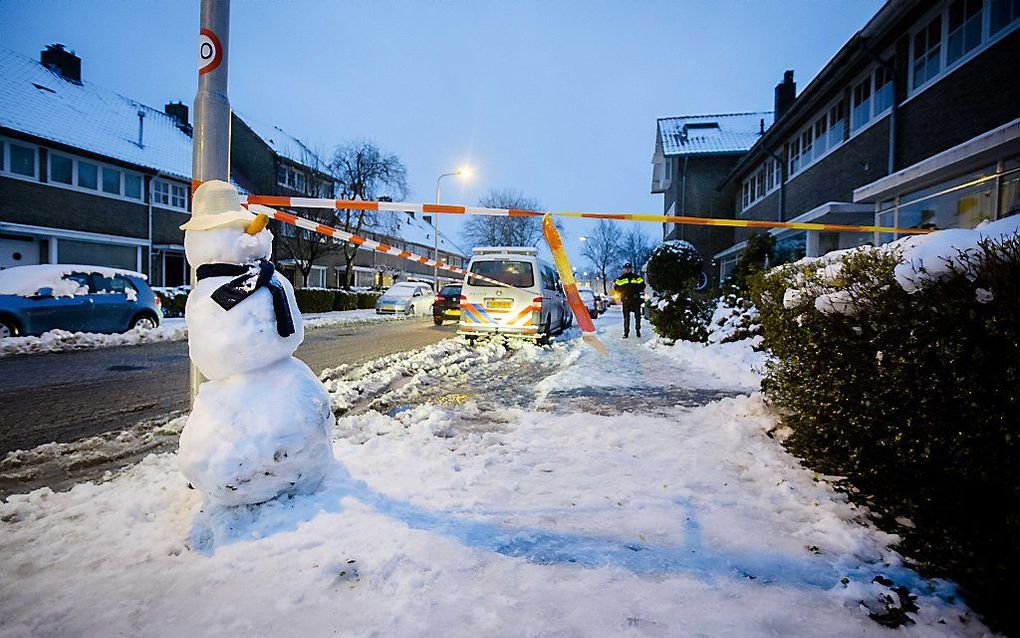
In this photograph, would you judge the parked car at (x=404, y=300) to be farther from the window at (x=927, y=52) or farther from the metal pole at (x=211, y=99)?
the metal pole at (x=211, y=99)

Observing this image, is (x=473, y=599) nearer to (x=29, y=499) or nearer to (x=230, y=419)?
(x=230, y=419)

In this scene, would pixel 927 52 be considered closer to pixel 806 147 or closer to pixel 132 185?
pixel 806 147

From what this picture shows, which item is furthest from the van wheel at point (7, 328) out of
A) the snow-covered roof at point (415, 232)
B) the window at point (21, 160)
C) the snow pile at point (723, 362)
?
the snow-covered roof at point (415, 232)

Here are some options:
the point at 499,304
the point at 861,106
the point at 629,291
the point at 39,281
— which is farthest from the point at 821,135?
the point at 39,281

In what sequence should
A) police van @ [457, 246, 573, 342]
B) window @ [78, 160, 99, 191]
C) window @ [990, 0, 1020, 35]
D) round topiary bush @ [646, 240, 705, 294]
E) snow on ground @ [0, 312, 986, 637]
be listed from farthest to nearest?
1. window @ [78, 160, 99, 191]
2. round topiary bush @ [646, 240, 705, 294]
3. police van @ [457, 246, 573, 342]
4. window @ [990, 0, 1020, 35]
5. snow on ground @ [0, 312, 986, 637]

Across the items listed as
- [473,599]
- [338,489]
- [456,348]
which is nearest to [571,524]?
[473,599]

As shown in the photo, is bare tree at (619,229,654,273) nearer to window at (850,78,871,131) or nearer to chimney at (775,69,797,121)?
chimney at (775,69,797,121)

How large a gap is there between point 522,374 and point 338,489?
5.30 metres

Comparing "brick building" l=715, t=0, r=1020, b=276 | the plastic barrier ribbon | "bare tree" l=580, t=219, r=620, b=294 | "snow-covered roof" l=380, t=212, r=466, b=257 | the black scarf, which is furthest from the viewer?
"bare tree" l=580, t=219, r=620, b=294

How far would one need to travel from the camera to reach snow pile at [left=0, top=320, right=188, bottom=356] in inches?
388

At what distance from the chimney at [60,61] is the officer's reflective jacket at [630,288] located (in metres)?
28.5

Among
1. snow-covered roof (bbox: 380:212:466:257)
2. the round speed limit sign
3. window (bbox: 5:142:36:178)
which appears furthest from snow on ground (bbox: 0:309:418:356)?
snow-covered roof (bbox: 380:212:466:257)

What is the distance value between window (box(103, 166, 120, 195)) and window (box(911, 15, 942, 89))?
28584mm

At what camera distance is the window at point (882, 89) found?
11930mm
